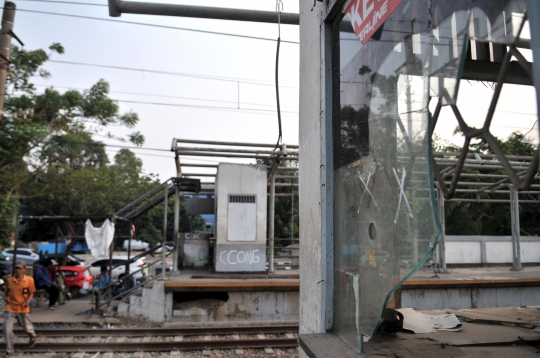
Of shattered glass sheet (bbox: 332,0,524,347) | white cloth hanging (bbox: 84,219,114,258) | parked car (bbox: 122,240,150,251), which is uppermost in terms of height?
shattered glass sheet (bbox: 332,0,524,347)

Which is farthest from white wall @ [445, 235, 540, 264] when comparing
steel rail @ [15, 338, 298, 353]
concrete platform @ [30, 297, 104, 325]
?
concrete platform @ [30, 297, 104, 325]

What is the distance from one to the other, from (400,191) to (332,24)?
218cm

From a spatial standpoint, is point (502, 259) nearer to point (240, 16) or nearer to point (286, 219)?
point (286, 219)

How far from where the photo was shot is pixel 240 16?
622 centimetres

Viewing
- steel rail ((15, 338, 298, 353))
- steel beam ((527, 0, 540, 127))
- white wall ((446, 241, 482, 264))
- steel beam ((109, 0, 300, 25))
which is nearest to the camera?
steel beam ((527, 0, 540, 127))

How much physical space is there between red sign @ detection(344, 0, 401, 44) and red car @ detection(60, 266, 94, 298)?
15356 millimetres

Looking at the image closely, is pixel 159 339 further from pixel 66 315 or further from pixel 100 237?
pixel 100 237

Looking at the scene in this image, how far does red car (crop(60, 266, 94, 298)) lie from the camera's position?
50.1 feet

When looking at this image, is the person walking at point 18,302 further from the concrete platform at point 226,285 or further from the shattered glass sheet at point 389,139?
the shattered glass sheet at point 389,139

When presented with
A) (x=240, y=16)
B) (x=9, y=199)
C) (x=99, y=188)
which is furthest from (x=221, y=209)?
(x=99, y=188)

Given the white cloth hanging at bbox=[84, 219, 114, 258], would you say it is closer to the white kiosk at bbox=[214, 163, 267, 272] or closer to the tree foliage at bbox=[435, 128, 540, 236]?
the white kiosk at bbox=[214, 163, 267, 272]

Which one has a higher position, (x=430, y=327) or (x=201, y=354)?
(x=430, y=327)

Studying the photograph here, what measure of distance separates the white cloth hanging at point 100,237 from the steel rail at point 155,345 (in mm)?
4411

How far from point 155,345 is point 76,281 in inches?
354
